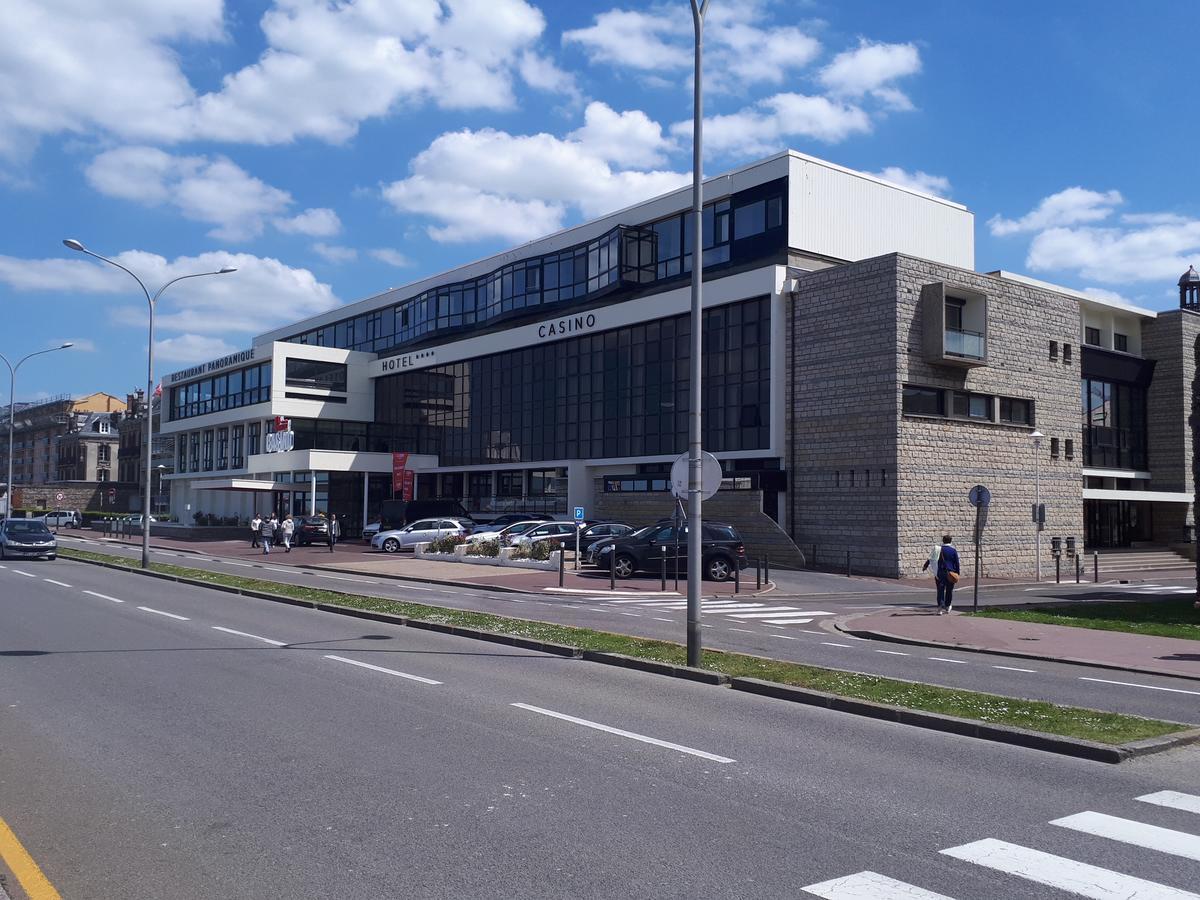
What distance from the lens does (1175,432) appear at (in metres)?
50.1

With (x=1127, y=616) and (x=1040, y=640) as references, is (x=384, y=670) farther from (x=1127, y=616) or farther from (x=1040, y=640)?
(x=1127, y=616)

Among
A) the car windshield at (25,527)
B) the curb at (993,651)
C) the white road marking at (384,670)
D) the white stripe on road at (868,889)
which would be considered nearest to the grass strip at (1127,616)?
the curb at (993,651)

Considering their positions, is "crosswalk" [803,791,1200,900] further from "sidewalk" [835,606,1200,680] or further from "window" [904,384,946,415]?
"window" [904,384,946,415]

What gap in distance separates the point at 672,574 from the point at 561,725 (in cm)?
2233

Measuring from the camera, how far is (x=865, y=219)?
143ft

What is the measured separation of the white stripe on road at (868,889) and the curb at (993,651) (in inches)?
401

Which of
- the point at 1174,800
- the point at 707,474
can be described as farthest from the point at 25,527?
the point at 1174,800

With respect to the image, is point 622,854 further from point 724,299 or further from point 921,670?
point 724,299

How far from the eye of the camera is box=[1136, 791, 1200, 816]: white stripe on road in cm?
665

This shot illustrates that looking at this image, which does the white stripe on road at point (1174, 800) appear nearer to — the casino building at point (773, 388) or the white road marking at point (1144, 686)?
the white road marking at point (1144, 686)

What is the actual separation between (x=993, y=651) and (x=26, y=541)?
33497 millimetres

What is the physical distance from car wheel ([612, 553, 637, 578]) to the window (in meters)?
11.8

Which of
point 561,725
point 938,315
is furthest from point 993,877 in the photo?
point 938,315

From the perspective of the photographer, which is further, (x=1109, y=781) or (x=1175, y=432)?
(x=1175, y=432)
